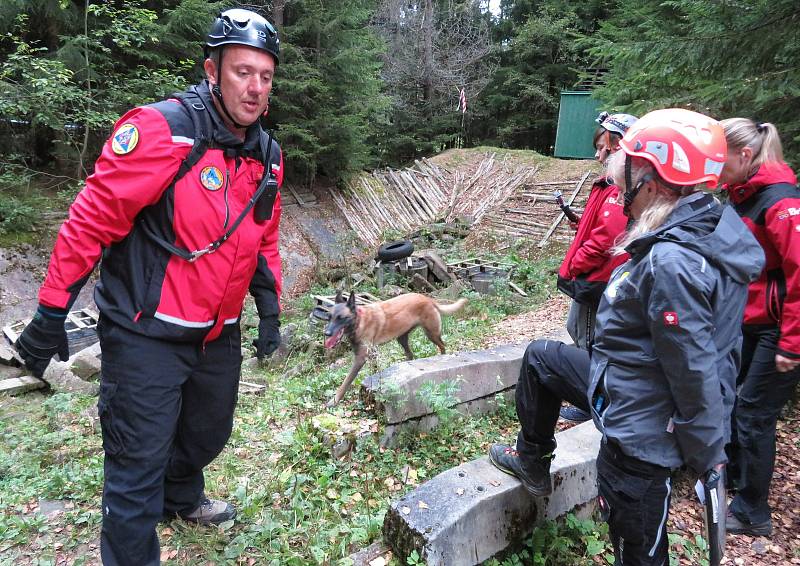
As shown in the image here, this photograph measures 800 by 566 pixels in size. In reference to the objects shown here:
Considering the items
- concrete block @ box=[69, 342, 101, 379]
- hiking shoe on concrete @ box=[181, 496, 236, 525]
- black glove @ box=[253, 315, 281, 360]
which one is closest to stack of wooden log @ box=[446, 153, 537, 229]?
concrete block @ box=[69, 342, 101, 379]

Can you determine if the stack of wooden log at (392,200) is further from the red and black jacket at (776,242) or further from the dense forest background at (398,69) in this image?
the red and black jacket at (776,242)

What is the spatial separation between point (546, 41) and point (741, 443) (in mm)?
26642

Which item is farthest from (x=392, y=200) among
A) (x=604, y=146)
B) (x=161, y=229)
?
(x=161, y=229)

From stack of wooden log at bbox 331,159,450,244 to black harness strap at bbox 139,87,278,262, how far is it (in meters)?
12.9

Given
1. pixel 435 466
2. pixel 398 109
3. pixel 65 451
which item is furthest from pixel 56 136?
pixel 398 109

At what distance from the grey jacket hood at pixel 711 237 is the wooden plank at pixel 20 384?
825 cm

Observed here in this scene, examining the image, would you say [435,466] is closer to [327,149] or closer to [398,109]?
[327,149]

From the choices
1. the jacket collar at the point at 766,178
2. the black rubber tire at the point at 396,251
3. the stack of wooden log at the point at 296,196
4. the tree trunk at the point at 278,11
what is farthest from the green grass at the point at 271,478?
the tree trunk at the point at 278,11

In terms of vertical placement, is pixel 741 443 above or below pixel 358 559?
above

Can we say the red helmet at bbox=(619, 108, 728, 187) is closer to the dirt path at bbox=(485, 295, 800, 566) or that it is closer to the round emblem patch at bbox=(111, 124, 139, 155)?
the dirt path at bbox=(485, 295, 800, 566)

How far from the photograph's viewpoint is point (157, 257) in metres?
2.34

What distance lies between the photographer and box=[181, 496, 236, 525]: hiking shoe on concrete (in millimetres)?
3096

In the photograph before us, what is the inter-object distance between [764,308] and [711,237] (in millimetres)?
1778

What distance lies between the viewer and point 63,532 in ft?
10.5
